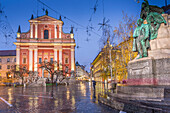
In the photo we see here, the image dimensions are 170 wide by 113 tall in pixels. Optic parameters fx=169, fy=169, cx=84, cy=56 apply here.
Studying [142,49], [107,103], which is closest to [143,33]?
[142,49]

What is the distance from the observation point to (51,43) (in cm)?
5625

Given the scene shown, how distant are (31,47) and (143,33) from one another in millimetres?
51735

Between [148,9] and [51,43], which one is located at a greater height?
[51,43]

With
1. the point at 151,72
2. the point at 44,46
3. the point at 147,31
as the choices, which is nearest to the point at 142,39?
the point at 147,31

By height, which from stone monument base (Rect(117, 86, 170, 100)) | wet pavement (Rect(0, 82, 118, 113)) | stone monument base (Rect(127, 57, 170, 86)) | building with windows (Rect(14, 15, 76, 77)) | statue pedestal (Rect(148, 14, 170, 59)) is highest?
building with windows (Rect(14, 15, 76, 77))

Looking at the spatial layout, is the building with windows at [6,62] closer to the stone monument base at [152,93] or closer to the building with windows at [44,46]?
the building with windows at [44,46]

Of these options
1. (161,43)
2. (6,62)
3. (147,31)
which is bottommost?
(161,43)

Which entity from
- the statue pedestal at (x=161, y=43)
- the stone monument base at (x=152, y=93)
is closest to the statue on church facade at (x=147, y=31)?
the statue pedestal at (x=161, y=43)

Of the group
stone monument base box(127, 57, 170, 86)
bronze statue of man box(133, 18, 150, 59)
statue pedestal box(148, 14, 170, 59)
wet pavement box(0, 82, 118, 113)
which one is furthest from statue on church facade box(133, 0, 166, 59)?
wet pavement box(0, 82, 118, 113)

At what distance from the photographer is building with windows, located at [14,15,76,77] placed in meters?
55.1

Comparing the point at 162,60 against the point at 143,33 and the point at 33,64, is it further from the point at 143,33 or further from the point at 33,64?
the point at 33,64

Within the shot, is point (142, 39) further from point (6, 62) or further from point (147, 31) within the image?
point (6, 62)

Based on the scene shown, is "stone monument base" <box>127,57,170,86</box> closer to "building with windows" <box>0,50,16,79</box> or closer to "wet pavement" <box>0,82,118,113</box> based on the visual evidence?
"wet pavement" <box>0,82,118,113</box>

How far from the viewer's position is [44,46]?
A: 186 feet
